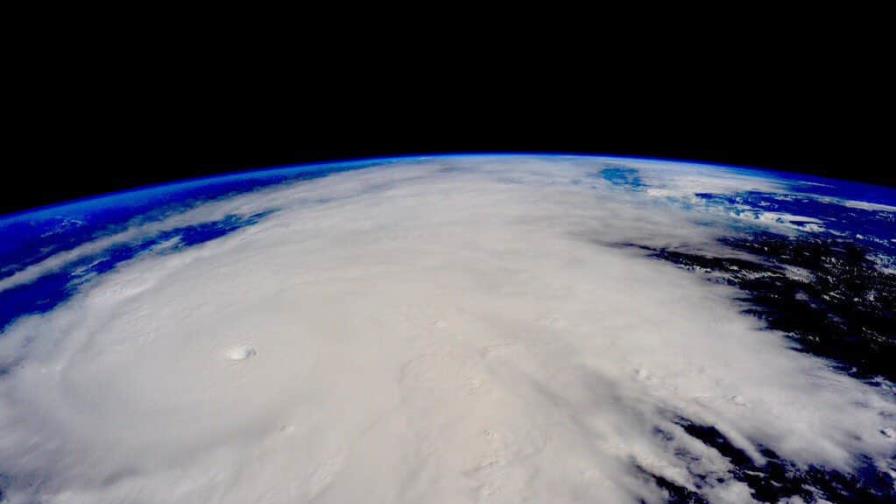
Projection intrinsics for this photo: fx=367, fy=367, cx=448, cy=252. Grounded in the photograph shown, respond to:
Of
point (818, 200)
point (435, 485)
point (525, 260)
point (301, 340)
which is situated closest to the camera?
point (435, 485)

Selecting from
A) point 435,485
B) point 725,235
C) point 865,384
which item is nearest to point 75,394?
point 435,485

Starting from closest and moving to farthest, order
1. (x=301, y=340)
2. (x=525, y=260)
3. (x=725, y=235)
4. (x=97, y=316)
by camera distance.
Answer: (x=301, y=340), (x=97, y=316), (x=525, y=260), (x=725, y=235)

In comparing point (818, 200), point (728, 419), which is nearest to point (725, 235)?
point (818, 200)

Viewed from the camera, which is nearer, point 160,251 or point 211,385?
point 211,385

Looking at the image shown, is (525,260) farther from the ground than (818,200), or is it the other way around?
(818,200)

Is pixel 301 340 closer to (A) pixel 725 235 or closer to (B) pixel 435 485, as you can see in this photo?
(B) pixel 435 485

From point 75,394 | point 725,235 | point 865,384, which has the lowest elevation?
point 75,394
